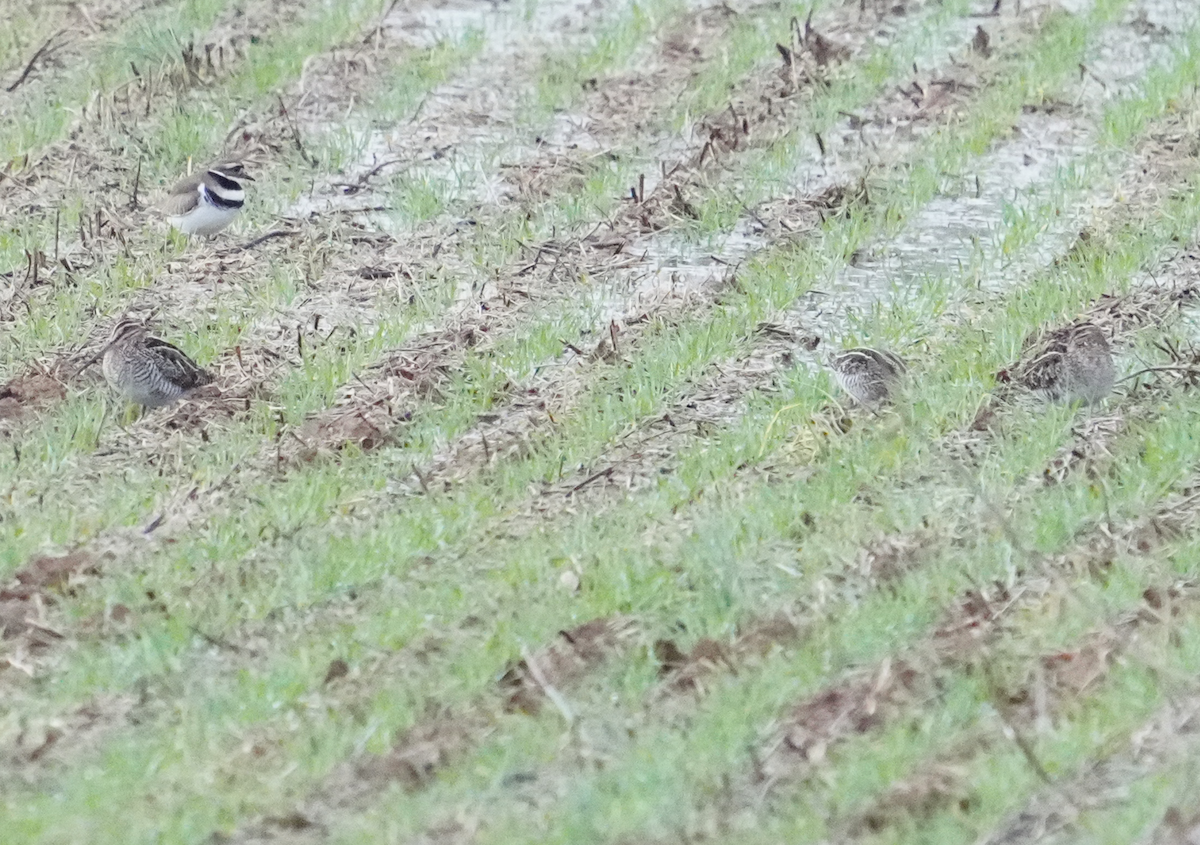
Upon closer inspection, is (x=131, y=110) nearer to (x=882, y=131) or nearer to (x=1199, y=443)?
(x=882, y=131)

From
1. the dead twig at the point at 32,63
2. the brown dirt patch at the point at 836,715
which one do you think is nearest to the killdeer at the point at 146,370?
the brown dirt patch at the point at 836,715

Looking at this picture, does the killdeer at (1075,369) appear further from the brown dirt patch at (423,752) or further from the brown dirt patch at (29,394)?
the brown dirt patch at (29,394)

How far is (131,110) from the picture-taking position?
13250 mm

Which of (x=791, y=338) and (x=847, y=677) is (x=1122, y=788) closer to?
(x=847, y=677)

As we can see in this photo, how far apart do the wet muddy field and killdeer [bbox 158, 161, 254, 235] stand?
0.62ft

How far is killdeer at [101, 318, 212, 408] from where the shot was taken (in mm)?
8797

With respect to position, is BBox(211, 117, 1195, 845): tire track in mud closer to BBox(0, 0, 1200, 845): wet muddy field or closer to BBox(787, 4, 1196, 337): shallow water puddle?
BBox(0, 0, 1200, 845): wet muddy field

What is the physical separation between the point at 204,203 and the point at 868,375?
13.0 ft

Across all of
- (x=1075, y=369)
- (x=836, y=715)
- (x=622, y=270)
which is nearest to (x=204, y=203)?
(x=622, y=270)

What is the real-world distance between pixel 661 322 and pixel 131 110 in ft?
15.9

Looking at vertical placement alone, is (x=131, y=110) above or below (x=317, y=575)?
below

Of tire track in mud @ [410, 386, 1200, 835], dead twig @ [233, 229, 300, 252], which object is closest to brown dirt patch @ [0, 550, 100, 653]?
tire track in mud @ [410, 386, 1200, 835]

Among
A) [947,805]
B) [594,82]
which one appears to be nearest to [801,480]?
[947,805]

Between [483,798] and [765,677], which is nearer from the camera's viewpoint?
[483,798]
